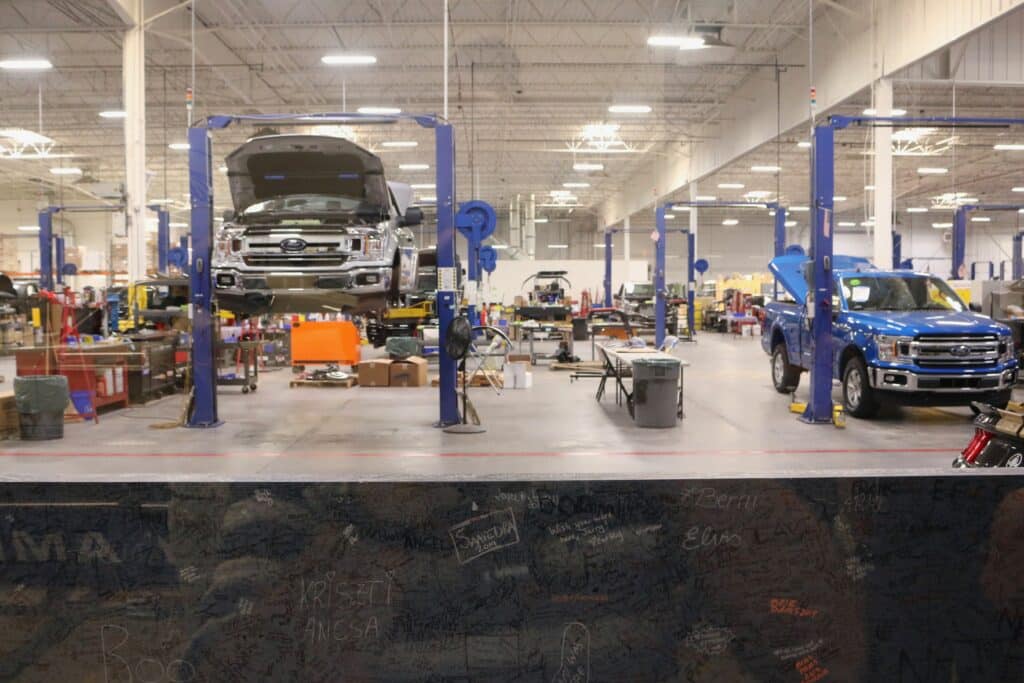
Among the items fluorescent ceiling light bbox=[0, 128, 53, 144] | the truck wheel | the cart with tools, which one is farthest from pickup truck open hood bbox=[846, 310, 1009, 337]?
fluorescent ceiling light bbox=[0, 128, 53, 144]

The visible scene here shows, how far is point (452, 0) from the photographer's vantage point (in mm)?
17000

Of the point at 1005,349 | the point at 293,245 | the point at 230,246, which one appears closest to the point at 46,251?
the point at 230,246

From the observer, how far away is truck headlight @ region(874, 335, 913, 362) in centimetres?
870

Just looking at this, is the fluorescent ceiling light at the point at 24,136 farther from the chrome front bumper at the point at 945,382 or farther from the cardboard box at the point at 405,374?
the chrome front bumper at the point at 945,382

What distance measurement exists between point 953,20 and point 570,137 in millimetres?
16757

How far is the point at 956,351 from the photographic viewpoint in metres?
8.76

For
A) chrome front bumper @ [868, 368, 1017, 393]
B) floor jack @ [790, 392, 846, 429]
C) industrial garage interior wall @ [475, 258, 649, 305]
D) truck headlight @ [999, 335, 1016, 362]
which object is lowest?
floor jack @ [790, 392, 846, 429]

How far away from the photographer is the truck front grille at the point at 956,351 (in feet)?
28.6

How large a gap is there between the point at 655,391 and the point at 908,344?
2.74 metres

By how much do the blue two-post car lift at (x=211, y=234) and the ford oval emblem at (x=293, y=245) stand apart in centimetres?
110

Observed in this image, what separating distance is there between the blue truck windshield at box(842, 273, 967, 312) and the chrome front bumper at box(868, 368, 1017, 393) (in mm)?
1311

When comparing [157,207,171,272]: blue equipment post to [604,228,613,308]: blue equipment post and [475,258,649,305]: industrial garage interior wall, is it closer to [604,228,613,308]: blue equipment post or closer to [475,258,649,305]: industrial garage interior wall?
[604,228,613,308]: blue equipment post

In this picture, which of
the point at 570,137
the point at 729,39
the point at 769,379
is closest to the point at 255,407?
the point at 769,379

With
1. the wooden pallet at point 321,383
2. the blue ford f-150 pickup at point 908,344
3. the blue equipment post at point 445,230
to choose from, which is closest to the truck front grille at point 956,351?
the blue ford f-150 pickup at point 908,344
